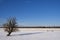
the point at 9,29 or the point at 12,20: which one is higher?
the point at 12,20

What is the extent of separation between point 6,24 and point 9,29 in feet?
4.93

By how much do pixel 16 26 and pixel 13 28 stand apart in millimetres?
872

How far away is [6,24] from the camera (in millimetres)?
29609

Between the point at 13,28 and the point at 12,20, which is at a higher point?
the point at 12,20

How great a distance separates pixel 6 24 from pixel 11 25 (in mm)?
1214

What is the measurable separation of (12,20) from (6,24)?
5.56ft

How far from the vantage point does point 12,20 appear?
29969 millimetres

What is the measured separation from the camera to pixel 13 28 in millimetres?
29531

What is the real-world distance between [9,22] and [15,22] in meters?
1.42

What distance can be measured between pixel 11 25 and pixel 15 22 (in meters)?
1.20

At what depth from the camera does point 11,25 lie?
96.9 ft

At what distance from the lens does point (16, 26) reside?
29.9 m

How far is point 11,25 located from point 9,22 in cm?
95
